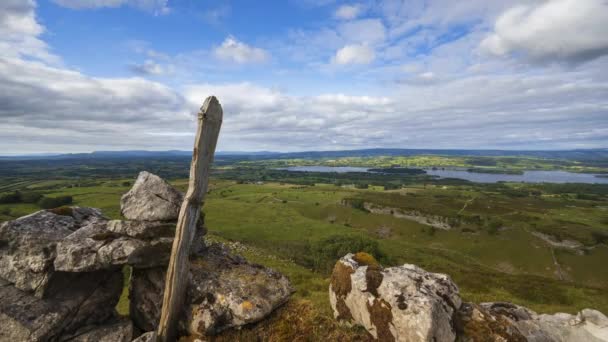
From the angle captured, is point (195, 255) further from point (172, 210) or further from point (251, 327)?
point (251, 327)

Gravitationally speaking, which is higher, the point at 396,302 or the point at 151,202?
the point at 151,202

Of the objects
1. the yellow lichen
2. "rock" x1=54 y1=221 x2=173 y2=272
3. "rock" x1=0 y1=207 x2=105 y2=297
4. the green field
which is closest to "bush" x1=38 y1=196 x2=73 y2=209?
the green field

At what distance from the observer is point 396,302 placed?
11.6m

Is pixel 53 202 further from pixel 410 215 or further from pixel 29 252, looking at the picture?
pixel 410 215

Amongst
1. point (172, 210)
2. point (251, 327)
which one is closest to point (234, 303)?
point (251, 327)

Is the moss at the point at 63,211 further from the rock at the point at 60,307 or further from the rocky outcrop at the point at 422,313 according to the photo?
the rocky outcrop at the point at 422,313

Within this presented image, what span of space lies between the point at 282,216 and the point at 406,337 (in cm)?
11802

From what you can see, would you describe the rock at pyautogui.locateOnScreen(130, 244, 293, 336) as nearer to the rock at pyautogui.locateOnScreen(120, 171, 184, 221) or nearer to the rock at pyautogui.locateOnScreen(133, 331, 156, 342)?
the rock at pyautogui.locateOnScreen(133, 331, 156, 342)

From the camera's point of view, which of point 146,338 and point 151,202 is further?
point 151,202

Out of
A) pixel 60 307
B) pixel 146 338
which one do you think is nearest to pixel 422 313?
pixel 146 338

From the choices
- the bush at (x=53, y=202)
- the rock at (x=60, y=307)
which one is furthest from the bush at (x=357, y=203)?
the rock at (x=60, y=307)

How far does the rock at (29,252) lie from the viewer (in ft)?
38.0

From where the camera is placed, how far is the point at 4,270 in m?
11.6

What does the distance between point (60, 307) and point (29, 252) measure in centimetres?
254
